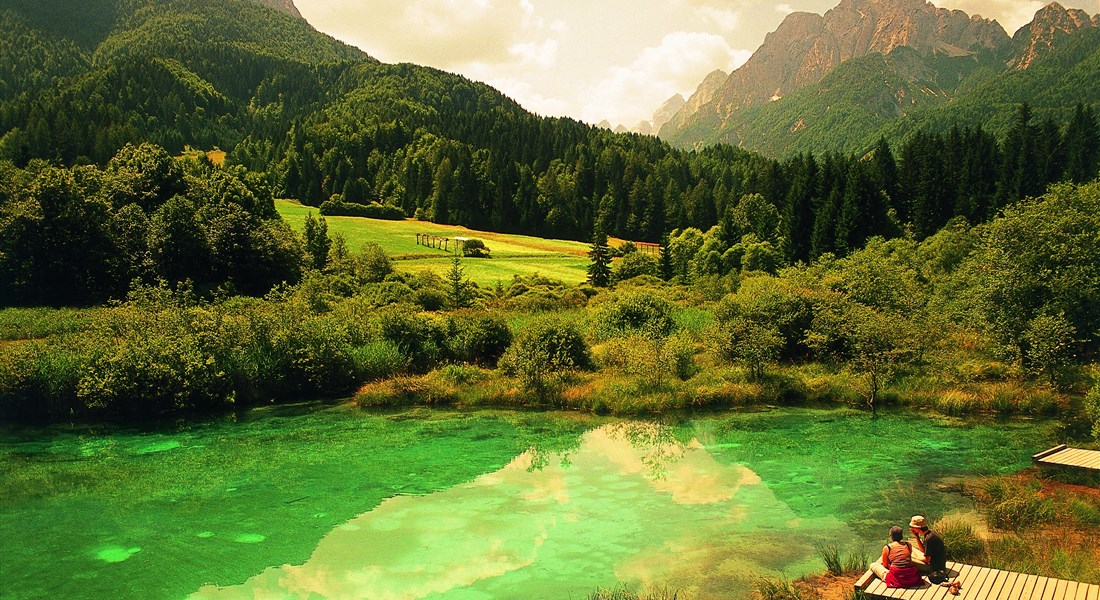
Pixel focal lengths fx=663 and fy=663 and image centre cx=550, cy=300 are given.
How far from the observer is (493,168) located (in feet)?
398

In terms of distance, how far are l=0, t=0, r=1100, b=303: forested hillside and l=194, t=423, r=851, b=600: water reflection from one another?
34.1 metres

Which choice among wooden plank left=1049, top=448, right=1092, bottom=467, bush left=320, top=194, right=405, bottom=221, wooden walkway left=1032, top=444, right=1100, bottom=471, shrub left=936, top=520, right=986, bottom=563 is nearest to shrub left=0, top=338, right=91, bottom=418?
shrub left=936, top=520, right=986, bottom=563

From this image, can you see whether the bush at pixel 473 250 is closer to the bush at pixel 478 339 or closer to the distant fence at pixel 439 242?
the distant fence at pixel 439 242

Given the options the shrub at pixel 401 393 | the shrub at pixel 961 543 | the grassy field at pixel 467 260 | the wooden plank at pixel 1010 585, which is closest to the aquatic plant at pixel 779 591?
the wooden plank at pixel 1010 585

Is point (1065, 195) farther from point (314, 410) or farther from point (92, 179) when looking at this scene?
point (92, 179)

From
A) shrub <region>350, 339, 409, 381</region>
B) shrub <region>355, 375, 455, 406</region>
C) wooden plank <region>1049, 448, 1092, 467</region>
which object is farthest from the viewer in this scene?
shrub <region>350, 339, 409, 381</region>

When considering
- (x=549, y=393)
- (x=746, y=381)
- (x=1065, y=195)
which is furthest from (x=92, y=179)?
(x=1065, y=195)

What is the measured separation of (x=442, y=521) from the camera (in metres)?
18.5

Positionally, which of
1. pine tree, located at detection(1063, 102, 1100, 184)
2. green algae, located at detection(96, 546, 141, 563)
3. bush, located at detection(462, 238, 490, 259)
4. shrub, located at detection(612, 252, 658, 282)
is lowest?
green algae, located at detection(96, 546, 141, 563)

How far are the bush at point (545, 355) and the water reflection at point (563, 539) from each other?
9586mm

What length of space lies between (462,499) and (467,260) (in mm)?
59382

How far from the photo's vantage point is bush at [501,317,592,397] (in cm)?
3288

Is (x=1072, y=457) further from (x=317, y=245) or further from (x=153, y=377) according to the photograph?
(x=317, y=245)

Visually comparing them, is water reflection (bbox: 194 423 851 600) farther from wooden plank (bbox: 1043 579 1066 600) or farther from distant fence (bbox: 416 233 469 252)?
distant fence (bbox: 416 233 469 252)
